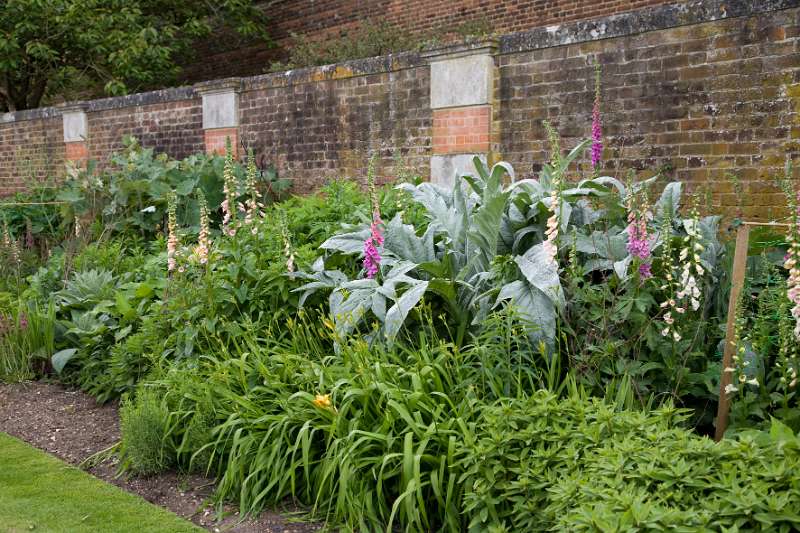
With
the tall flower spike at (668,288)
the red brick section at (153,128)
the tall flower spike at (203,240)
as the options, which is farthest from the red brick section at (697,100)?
the red brick section at (153,128)

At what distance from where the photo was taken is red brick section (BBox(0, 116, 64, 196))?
14.6m

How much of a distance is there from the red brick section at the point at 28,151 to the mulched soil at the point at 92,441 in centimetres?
930

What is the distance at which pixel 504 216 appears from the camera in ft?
15.5

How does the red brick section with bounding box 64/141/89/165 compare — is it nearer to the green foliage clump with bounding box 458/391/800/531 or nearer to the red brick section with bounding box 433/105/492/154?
the red brick section with bounding box 433/105/492/154

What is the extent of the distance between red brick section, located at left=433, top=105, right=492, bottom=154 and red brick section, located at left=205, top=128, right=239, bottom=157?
3.67 meters

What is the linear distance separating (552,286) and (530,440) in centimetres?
99

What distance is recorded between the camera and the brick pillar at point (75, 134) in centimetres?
1397

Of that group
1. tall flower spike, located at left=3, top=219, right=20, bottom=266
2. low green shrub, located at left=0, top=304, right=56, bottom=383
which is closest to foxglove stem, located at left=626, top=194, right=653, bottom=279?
low green shrub, located at left=0, top=304, right=56, bottom=383

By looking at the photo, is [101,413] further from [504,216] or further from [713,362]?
[713,362]

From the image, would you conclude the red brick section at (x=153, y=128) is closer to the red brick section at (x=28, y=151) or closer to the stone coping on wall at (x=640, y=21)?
the red brick section at (x=28, y=151)

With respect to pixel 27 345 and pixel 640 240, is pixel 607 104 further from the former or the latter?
pixel 27 345

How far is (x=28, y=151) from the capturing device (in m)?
15.4

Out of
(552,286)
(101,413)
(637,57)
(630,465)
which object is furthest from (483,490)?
(637,57)

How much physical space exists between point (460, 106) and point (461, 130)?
25 cm
